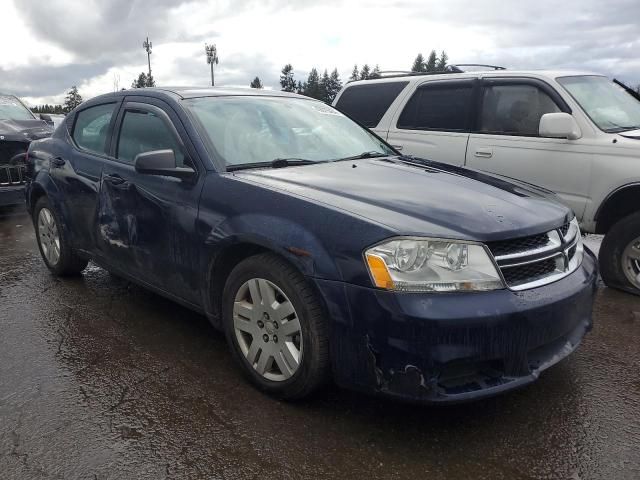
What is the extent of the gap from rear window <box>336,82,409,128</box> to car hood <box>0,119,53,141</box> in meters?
4.99

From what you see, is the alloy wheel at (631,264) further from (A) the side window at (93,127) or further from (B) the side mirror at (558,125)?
(A) the side window at (93,127)

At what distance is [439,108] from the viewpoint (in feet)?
19.0

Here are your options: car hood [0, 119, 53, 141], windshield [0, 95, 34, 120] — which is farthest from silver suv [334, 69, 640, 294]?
windshield [0, 95, 34, 120]

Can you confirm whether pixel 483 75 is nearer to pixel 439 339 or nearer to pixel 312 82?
pixel 439 339

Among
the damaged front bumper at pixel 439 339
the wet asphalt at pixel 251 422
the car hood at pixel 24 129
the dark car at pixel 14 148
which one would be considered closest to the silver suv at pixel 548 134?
the wet asphalt at pixel 251 422

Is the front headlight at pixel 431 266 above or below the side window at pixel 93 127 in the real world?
below

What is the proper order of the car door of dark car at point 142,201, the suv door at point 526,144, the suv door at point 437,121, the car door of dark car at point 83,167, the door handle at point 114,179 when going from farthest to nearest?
the suv door at point 437,121 → the suv door at point 526,144 → the car door of dark car at point 83,167 → the door handle at point 114,179 → the car door of dark car at point 142,201

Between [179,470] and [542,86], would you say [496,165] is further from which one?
[179,470]

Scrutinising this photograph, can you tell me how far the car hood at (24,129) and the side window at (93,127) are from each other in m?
4.38

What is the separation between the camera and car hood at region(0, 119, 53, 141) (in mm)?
8538

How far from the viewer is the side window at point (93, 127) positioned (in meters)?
4.37

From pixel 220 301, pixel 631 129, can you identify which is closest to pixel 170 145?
pixel 220 301

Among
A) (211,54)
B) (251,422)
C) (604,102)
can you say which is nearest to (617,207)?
(604,102)

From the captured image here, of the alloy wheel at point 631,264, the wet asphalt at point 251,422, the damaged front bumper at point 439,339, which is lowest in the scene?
the wet asphalt at point 251,422
